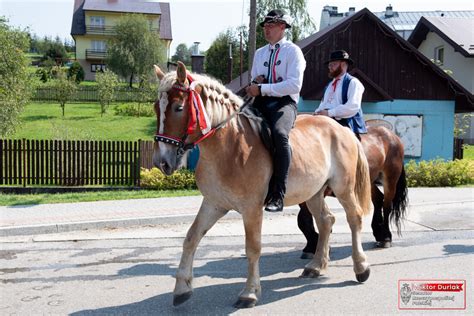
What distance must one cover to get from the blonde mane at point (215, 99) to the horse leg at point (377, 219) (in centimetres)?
357

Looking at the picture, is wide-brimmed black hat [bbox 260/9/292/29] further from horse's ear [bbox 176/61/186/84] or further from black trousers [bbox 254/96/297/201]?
horse's ear [bbox 176/61/186/84]

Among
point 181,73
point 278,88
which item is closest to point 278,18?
point 278,88

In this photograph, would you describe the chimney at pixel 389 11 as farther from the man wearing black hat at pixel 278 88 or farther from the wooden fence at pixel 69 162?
the man wearing black hat at pixel 278 88

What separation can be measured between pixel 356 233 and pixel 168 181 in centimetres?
891

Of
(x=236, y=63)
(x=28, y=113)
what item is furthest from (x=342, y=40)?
(x=236, y=63)

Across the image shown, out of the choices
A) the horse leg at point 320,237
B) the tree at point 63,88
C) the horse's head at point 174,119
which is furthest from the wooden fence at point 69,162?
the tree at point 63,88

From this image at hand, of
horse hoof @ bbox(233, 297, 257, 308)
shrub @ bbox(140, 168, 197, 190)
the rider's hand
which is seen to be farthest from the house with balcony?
horse hoof @ bbox(233, 297, 257, 308)

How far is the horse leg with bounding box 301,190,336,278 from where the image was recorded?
20.4 ft

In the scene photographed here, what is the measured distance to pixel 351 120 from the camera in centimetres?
749

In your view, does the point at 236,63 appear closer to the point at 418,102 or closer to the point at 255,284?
the point at 418,102

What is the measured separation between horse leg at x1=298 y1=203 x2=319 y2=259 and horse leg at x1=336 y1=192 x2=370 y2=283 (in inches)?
38.3

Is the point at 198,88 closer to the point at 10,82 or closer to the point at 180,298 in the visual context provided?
the point at 180,298

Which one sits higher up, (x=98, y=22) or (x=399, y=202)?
(x=98, y=22)

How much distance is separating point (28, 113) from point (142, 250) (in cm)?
3014
